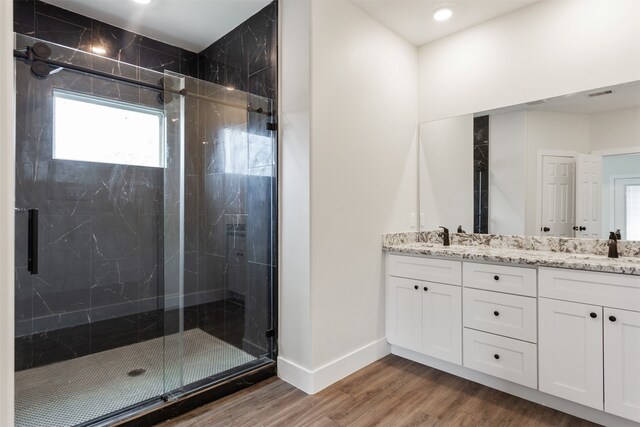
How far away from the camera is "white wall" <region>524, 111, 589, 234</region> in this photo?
237cm

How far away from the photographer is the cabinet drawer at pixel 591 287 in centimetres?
174

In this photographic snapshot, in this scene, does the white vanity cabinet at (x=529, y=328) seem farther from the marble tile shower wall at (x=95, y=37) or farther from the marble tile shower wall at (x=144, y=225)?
the marble tile shower wall at (x=95, y=37)

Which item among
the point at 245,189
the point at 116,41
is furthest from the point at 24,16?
the point at 245,189

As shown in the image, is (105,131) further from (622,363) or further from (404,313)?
(622,363)

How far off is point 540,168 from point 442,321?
1.34 metres

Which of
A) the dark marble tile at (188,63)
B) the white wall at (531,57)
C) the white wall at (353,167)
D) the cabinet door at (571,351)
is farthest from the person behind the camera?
the dark marble tile at (188,63)

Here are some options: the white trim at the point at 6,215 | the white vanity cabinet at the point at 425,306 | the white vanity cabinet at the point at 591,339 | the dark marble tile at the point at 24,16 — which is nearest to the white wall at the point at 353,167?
the white vanity cabinet at the point at 425,306

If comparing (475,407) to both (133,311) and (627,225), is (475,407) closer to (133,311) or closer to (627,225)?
(627,225)

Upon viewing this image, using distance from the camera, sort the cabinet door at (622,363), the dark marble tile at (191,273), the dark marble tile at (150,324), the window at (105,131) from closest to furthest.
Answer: the cabinet door at (622,363), the dark marble tile at (191,273), the window at (105,131), the dark marble tile at (150,324)

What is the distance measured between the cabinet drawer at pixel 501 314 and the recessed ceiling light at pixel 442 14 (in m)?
2.08

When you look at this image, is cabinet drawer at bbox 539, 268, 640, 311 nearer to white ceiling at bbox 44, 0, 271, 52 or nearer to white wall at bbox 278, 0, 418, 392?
white wall at bbox 278, 0, 418, 392

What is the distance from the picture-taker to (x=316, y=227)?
7.42 feet

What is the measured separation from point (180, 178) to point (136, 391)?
4.78 ft

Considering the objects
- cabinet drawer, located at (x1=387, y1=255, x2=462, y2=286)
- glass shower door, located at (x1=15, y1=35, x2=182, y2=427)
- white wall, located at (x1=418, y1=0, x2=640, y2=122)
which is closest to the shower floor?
glass shower door, located at (x1=15, y1=35, x2=182, y2=427)
